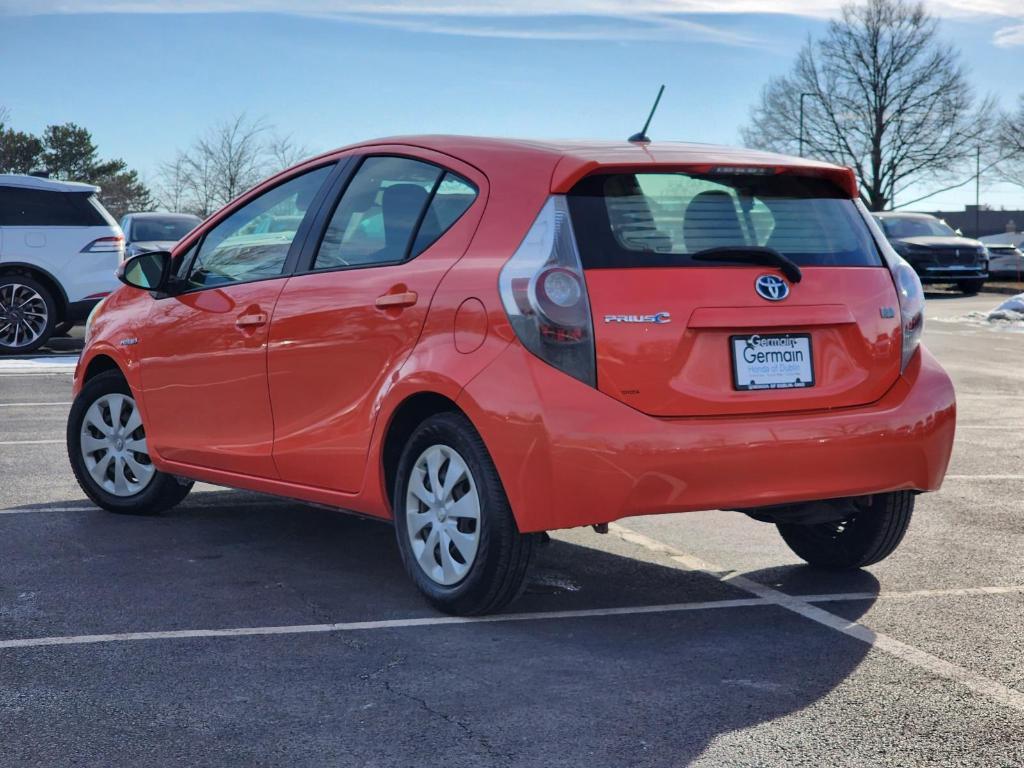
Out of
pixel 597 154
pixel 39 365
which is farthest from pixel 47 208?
pixel 597 154

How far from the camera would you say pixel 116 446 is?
7.17m

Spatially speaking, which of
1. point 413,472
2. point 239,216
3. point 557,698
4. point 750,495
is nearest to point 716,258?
point 750,495

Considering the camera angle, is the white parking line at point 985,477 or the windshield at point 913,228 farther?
the windshield at point 913,228

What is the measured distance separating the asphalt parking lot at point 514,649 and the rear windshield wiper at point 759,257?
3.92 ft

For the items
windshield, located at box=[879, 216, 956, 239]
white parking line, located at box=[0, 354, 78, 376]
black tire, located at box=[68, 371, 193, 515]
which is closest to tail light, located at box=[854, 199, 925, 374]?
black tire, located at box=[68, 371, 193, 515]

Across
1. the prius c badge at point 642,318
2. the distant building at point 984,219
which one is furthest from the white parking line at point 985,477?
the distant building at point 984,219

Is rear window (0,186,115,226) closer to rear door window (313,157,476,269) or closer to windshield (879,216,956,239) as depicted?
rear door window (313,157,476,269)

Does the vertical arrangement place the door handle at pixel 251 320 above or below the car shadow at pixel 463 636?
above

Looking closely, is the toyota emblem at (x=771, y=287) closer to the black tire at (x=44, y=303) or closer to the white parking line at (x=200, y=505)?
the white parking line at (x=200, y=505)

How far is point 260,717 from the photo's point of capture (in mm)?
3994

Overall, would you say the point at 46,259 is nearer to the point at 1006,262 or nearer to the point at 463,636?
the point at 463,636

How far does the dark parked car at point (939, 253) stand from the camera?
31.0 meters

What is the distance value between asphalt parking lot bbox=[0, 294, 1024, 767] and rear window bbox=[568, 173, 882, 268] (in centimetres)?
126

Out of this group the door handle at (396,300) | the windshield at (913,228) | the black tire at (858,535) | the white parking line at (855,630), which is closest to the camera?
the white parking line at (855,630)
